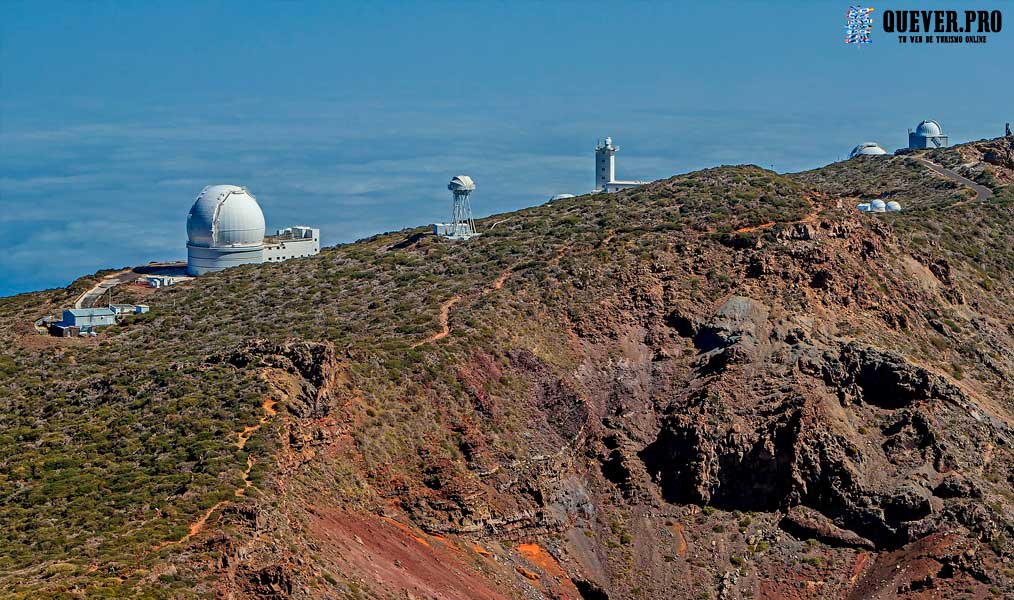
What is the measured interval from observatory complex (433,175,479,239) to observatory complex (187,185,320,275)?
460 inches

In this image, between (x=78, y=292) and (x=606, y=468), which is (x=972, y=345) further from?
(x=78, y=292)

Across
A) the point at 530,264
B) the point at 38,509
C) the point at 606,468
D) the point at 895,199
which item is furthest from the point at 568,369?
the point at 895,199

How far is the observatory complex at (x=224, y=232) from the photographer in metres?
77.6

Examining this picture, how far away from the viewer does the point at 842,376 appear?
178ft

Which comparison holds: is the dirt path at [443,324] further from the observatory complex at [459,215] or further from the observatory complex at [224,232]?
the observatory complex at [224,232]

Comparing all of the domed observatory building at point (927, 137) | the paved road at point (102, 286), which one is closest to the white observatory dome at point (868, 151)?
the domed observatory building at point (927, 137)

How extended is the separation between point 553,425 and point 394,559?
A: 11991mm

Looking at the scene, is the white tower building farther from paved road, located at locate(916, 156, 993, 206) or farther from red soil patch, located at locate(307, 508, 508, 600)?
red soil patch, located at locate(307, 508, 508, 600)

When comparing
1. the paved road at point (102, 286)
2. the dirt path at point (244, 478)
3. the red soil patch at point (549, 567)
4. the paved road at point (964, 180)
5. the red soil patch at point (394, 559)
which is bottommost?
the red soil patch at point (549, 567)

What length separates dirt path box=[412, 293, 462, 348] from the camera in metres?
52.6

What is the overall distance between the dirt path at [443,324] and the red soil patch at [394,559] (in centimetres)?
1020

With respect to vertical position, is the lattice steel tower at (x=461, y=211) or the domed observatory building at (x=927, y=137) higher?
the domed observatory building at (x=927, y=137)

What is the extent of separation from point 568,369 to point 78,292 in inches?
1190

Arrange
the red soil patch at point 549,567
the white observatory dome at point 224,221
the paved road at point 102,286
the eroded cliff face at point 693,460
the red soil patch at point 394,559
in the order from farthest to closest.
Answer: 1. the white observatory dome at point 224,221
2. the paved road at point 102,286
3. the red soil patch at point 549,567
4. the eroded cliff face at point 693,460
5. the red soil patch at point 394,559
